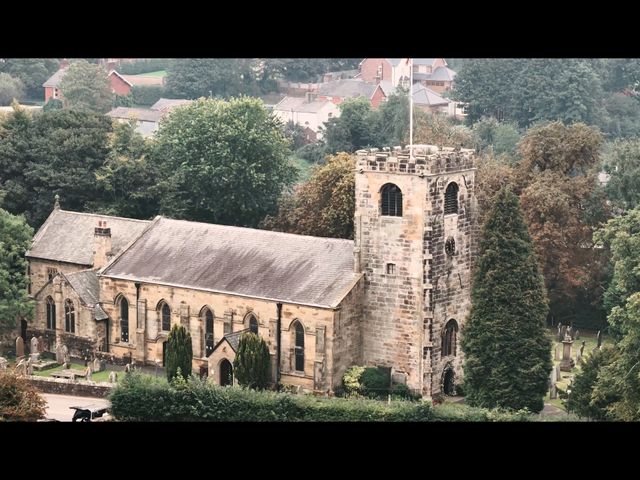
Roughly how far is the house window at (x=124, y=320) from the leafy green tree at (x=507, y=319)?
1627 centimetres

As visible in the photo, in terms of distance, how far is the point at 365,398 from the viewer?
4856cm

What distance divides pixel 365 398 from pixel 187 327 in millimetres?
9239

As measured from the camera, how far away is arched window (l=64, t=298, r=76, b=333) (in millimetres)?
57125

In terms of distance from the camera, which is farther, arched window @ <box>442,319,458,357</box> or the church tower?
arched window @ <box>442,319,458,357</box>

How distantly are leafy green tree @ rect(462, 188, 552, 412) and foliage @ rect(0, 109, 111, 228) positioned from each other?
2887cm

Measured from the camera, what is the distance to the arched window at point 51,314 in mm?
58156

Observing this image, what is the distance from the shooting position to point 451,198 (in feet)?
166

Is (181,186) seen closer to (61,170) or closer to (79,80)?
(61,170)

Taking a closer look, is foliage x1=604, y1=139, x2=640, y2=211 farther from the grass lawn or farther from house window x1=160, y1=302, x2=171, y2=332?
the grass lawn

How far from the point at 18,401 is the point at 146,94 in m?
122

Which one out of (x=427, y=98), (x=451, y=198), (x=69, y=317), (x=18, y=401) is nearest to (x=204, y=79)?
(x=427, y=98)

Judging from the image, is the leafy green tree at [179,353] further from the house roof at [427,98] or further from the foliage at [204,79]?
the foliage at [204,79]

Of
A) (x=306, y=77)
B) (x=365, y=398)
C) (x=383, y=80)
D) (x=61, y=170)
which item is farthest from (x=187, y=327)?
(x=306, y=77)

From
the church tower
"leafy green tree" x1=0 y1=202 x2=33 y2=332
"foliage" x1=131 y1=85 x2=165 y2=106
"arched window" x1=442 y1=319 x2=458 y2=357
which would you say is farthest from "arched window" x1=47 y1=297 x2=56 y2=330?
"foliage" x1=131 y1=85 x2=165 y2=106
